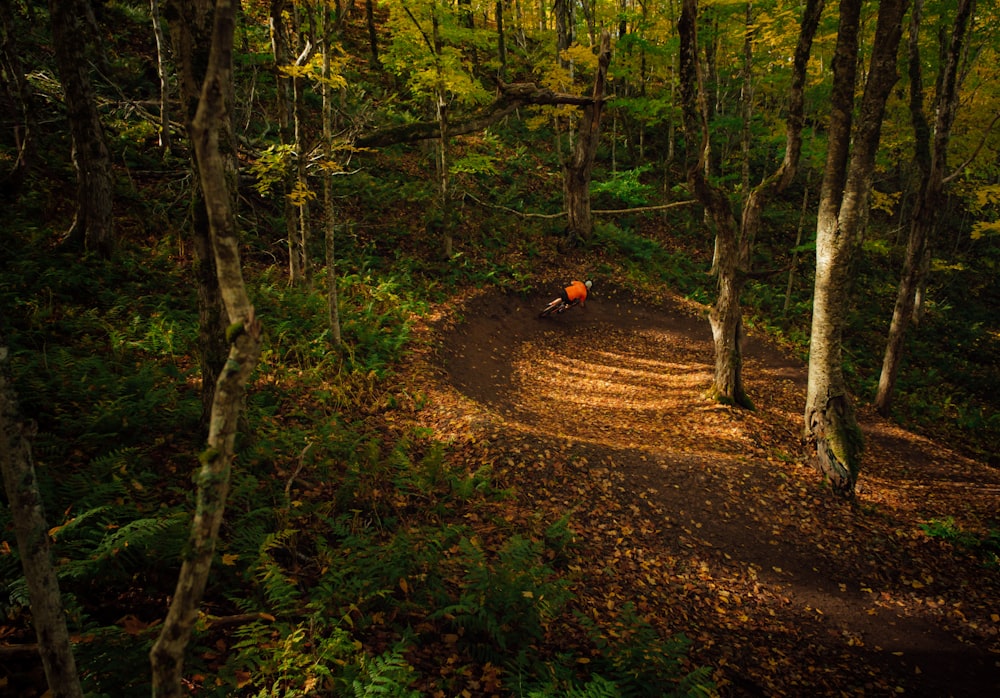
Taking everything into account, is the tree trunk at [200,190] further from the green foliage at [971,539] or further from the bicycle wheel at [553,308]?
the green foliage at [971,539]

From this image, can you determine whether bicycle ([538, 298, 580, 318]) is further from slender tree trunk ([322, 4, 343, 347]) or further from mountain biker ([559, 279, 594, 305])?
slender tree trunk ([322, 4, 343, 347])

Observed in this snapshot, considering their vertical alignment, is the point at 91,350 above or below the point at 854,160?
below

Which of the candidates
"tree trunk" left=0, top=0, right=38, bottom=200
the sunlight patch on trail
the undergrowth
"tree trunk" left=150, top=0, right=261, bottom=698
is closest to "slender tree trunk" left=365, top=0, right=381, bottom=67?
"tree trunk" left=0, top=0, right=38, bottom=200

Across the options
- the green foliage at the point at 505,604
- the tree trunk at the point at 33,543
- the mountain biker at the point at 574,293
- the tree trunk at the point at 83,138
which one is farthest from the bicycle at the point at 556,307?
the tree trunk at the point at 33,543

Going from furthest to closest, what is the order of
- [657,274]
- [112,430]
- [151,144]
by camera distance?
[657,274]
[151,144]
[112,430]

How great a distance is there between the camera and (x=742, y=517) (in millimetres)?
7750

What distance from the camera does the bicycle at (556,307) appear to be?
15.0 m

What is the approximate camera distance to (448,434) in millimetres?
8273

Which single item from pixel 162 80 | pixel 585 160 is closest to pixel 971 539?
pixel 585 160

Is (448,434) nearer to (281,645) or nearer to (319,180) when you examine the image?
(281,645)

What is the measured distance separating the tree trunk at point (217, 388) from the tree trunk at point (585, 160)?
633 inches

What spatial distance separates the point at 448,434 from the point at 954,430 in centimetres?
1424

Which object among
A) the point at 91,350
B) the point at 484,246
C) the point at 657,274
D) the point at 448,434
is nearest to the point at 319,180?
the point at 484,246

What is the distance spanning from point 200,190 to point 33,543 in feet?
11.4
